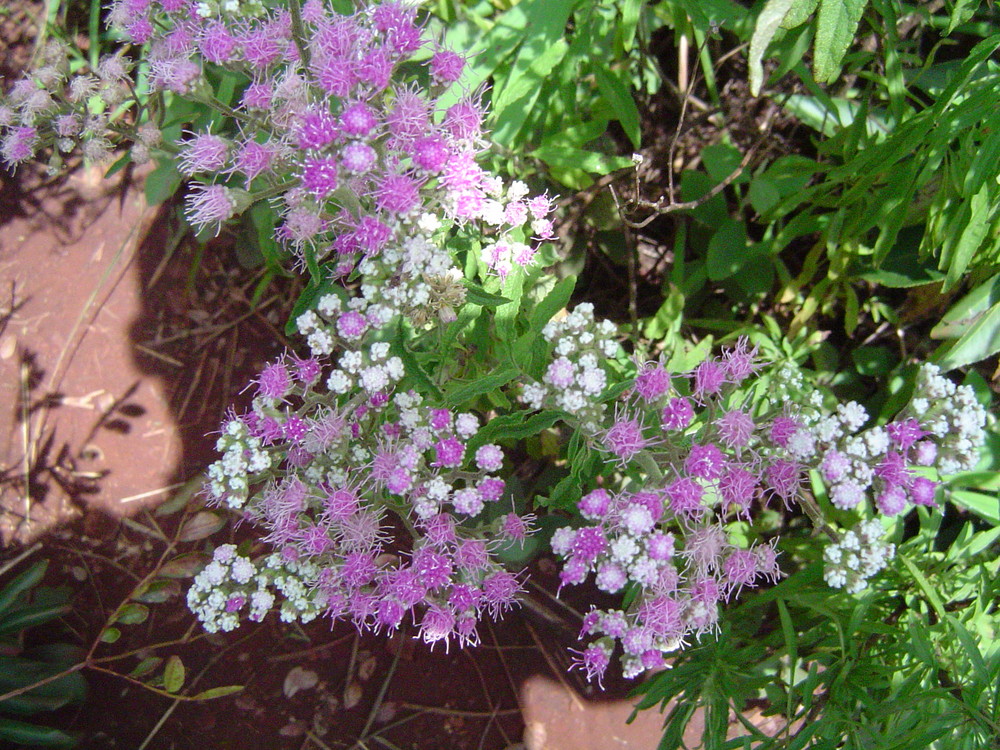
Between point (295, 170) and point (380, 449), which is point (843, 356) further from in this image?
point (295, 170)

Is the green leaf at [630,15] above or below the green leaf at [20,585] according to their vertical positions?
above

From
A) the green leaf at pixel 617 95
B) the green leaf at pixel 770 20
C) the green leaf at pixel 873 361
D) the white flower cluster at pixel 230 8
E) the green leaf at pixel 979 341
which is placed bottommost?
the green leaf at pixel 873 361

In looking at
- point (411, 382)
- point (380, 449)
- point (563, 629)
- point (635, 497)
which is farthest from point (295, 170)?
point (563, 629)

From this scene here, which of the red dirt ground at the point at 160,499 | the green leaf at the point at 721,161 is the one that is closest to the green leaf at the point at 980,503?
the green leaf at the point at 721,161

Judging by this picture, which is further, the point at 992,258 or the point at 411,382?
the point at 992,258

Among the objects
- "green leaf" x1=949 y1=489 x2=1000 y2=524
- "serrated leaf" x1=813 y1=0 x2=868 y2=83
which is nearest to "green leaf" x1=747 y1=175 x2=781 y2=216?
"serrated leaf" x1=813 y1=0 x2=868 y2=83

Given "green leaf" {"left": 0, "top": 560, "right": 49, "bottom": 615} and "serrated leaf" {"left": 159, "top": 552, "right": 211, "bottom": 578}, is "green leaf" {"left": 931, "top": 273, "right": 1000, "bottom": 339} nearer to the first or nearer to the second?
"serrated leaf" {"left": 159, "top": 552, "right": 211, "bottom": 578}

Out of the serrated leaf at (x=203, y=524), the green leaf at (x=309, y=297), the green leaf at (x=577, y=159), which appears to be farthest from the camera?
the serrated leaf at (x=203, y=524)

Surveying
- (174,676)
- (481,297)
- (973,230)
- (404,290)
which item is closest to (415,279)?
(404,290)

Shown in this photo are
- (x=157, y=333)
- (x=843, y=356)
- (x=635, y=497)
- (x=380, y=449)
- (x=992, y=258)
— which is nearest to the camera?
(x=635, y=497)

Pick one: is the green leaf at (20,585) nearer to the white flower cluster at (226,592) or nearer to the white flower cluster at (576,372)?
the white flower cluster at (226,592)
